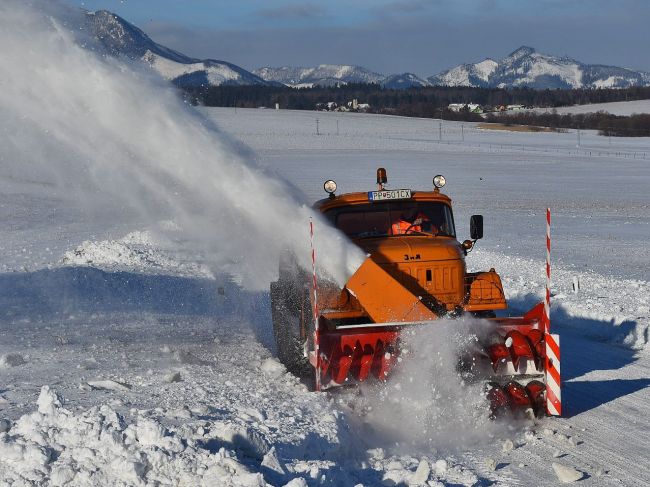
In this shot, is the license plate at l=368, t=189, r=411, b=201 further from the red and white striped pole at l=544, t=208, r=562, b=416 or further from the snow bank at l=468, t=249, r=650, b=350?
the snow bank at l=468, t=249, r=650, b=350

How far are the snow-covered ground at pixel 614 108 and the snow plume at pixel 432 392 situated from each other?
112 metres

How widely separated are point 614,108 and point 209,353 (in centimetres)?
11898

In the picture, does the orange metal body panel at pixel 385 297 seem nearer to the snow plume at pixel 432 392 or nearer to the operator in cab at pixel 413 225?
the snow plume at pixel 432 392

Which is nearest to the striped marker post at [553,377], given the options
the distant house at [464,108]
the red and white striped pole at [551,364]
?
the red and white striped pole at [551,364]

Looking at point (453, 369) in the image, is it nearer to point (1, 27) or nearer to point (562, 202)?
point (1, 27)

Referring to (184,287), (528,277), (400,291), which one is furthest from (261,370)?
(528,277)

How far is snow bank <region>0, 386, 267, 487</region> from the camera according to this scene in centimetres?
588

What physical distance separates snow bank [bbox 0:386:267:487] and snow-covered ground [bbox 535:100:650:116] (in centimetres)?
11463

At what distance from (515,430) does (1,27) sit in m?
7.53

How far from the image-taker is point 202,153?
1073 cm

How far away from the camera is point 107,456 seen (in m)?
6.10

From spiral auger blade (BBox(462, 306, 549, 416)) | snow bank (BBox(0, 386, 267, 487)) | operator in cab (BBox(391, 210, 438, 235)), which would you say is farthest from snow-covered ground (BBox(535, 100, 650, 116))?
snow bank (BBox(0, 386, 267, 487))

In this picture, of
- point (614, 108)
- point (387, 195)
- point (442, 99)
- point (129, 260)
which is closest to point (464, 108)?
point (442, 99)

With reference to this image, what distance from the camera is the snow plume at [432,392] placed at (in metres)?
8.30
